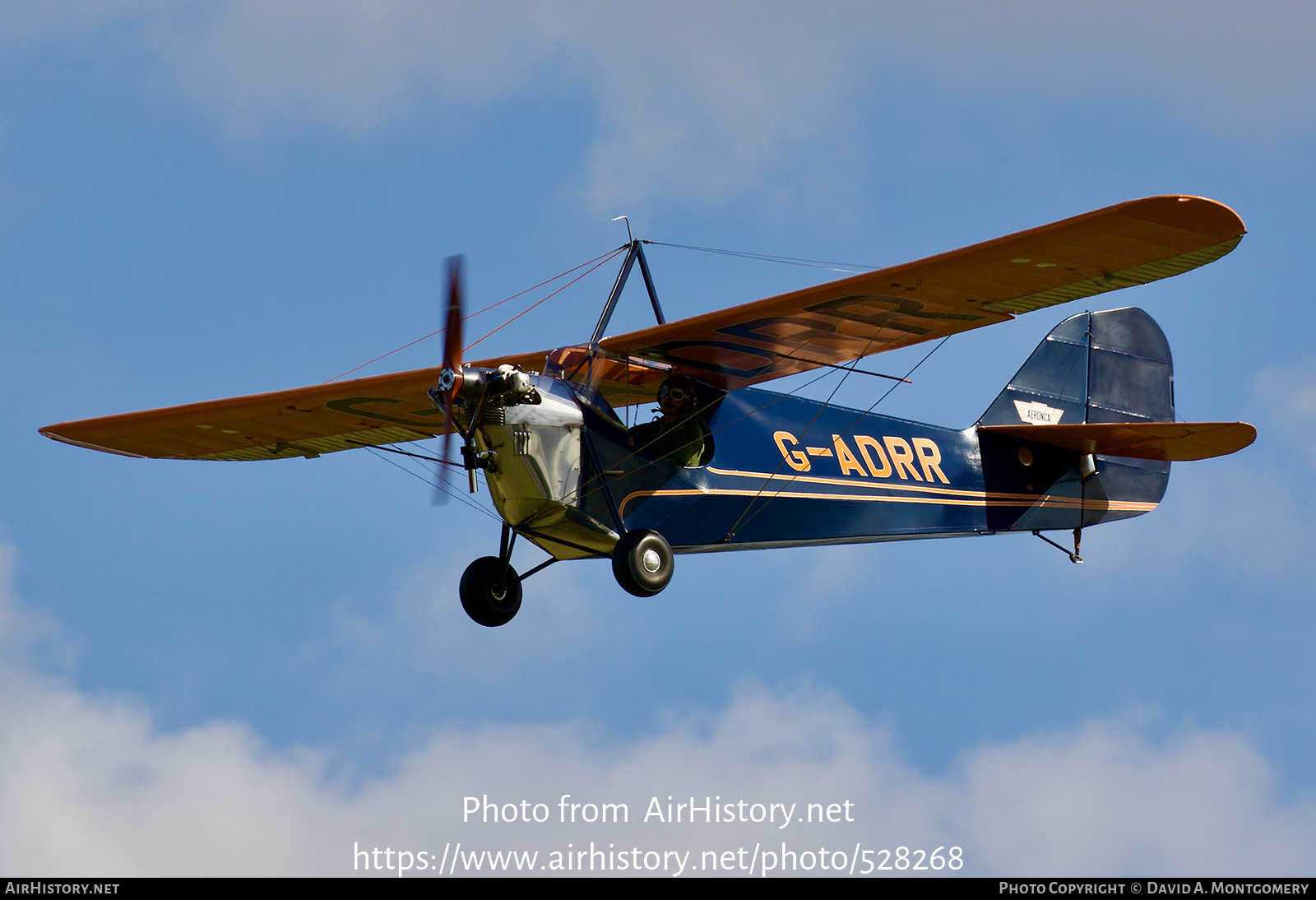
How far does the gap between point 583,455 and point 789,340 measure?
87.5 inches

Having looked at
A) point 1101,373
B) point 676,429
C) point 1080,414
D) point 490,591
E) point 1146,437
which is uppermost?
point 1101,373

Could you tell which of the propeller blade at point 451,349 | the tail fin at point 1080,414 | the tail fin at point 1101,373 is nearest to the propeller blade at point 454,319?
the propeller blade at point 451,349

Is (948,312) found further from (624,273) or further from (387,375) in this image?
(387,375)

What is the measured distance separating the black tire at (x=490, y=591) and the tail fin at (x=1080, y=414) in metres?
5.58

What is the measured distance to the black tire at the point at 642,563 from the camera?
1309 centimetres

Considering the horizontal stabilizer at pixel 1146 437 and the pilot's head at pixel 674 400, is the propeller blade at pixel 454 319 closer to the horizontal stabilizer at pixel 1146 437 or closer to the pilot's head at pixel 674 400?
the pilot's head at pixel 674 400

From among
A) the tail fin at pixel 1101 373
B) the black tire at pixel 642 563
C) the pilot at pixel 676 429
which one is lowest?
Result: the black tire at pixel 642 563

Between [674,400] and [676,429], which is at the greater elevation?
[674,400]

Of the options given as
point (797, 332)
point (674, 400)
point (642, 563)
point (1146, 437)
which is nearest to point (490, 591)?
point (642, 563)

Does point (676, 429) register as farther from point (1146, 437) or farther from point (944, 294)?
point (1146, 437)

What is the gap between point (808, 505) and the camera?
49.3 feet

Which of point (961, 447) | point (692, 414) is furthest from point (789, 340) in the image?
point (961, 447)

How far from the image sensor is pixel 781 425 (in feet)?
49.1

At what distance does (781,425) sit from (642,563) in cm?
254
